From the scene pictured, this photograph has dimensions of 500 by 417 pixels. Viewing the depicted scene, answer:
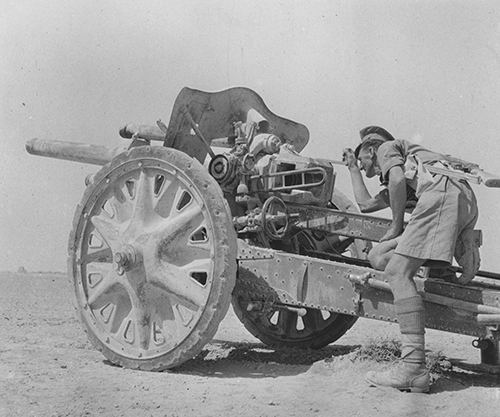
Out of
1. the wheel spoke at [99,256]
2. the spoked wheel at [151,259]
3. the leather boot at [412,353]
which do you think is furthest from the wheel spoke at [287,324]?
the leather boot at [412,353]

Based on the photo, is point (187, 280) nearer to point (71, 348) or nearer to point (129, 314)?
point (129, 314)

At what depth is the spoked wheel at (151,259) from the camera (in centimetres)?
684

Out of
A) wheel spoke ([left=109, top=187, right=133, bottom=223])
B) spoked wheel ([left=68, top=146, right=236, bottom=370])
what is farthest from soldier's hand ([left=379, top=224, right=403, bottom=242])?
wheel spoke ([left=109, top=187, right=133, bottom=223])

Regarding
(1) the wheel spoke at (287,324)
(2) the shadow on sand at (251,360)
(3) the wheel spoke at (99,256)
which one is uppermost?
(3) the wheel spoke at (99,256)

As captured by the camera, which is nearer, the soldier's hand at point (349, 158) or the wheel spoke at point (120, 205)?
the soldier's hand at point (349, 158)

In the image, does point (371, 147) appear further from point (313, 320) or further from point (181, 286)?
point (313, 320)

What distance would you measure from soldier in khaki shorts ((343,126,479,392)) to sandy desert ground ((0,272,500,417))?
0.81 ft

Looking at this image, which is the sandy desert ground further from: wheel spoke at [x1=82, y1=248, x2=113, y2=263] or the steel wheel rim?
wheel spoke at [x1=82, y1=248, x2=113, y2=263]

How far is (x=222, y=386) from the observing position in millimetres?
6473

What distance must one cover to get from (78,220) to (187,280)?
4.46 ft

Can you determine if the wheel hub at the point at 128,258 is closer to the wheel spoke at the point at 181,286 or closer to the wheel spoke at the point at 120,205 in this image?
the wheel spoke at the point at 181,286

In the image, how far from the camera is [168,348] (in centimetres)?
696

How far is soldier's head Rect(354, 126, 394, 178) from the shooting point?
6.70 m

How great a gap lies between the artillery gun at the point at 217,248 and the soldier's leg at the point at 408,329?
295 millimetres
